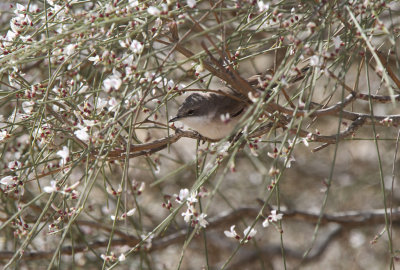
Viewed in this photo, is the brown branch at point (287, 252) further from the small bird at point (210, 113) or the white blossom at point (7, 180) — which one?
the white blossom at point (7, 180)

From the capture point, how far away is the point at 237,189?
5.55 metres

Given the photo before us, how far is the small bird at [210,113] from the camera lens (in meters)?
3.24

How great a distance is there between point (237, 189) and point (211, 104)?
7.37ft

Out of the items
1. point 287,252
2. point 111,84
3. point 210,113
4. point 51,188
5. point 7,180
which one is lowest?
point 287,252

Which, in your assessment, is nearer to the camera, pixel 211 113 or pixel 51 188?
pixel 51 188

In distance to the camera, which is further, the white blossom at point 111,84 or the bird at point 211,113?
the bird at point 211,113

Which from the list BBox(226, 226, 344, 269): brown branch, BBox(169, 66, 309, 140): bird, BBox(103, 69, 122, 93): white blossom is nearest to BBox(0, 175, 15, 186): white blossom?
BBox(103, 69, 122, 93): white blossom

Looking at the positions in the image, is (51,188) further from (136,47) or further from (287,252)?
(287,252)

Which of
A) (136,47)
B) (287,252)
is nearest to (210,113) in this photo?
(136,47)

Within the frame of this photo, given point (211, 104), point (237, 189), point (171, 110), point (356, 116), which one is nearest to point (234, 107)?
point (211, 104)

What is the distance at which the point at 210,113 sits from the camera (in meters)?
3.32

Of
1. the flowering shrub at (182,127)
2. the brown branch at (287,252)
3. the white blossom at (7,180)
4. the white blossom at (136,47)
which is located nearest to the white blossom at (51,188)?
the flowering shrub at (182,127)

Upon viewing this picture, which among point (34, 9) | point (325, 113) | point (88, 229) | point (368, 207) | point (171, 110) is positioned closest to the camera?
point (325, 113)

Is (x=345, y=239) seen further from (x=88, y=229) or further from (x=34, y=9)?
(x=34, y=9)
